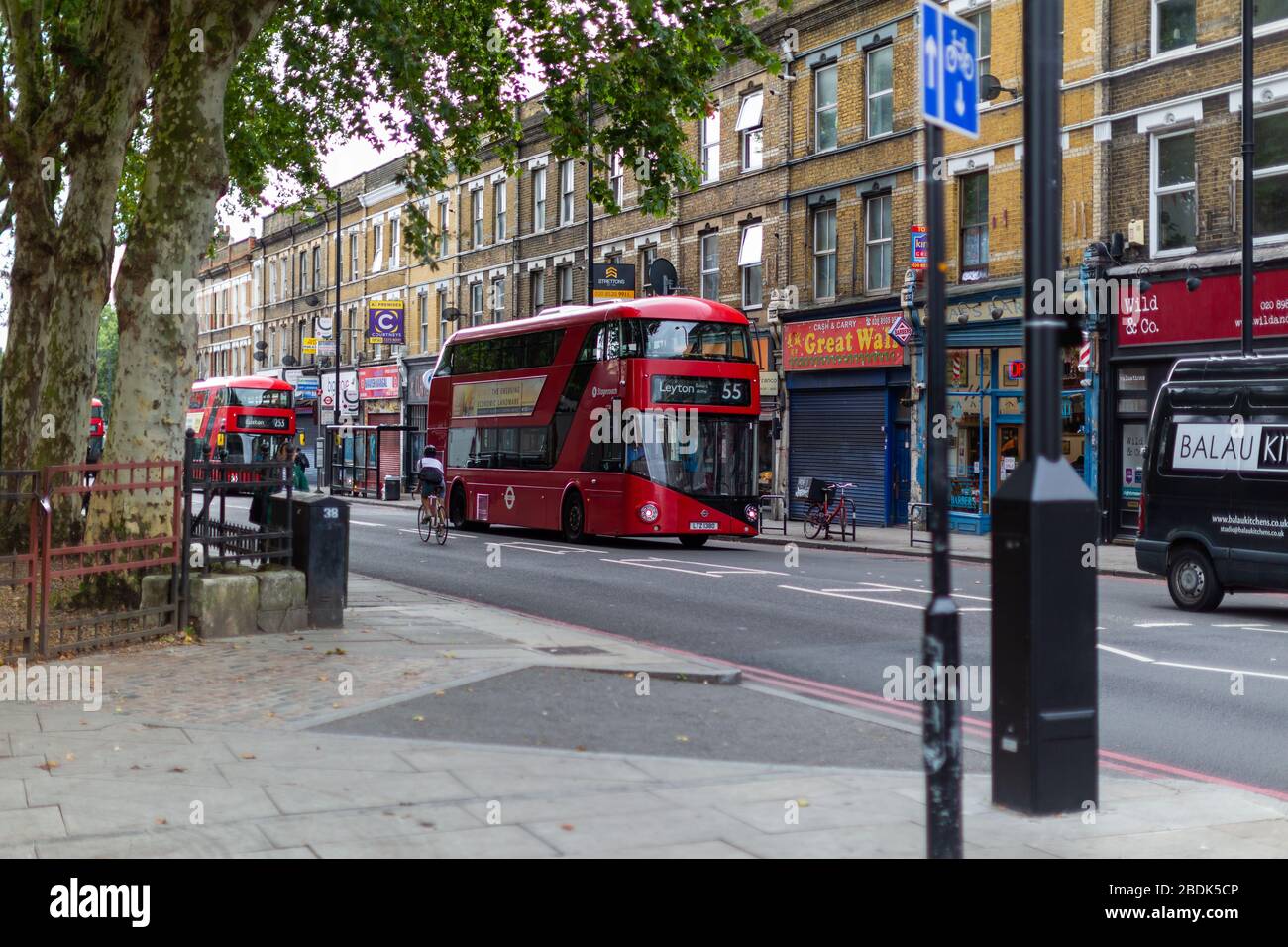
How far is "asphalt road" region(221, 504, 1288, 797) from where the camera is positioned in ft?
29.2

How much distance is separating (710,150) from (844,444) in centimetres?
1027

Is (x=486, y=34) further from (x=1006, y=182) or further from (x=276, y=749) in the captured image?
(x=276, y=749)

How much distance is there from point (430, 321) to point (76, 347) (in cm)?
4076

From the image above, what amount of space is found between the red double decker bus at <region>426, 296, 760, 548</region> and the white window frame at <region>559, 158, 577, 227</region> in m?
19.4

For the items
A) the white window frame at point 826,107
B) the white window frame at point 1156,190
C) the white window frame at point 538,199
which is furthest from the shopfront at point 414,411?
the white window frame at point 1156,190

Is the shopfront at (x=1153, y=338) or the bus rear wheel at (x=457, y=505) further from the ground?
the shopfront at (x=1153, y=338)

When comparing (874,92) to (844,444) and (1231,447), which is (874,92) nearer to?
(844,444)

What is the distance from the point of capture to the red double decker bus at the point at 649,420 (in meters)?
24.6

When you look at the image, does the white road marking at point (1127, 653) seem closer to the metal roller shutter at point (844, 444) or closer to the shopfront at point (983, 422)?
the shopfront at point (983, 422)

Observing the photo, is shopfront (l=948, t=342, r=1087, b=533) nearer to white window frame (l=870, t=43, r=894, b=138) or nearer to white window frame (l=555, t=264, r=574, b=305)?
white window frame (l=870, t=43, r=894, b=138)

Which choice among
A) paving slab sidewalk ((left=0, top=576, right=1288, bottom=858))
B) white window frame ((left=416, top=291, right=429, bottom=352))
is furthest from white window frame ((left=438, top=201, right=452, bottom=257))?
paving slab sidewalk ((left=0, top=576, right=1288, bottom=858))

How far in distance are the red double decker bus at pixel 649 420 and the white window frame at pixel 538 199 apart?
21.3m

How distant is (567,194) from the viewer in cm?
4666

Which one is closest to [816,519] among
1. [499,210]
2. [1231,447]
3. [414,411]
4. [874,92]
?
[874,92]
